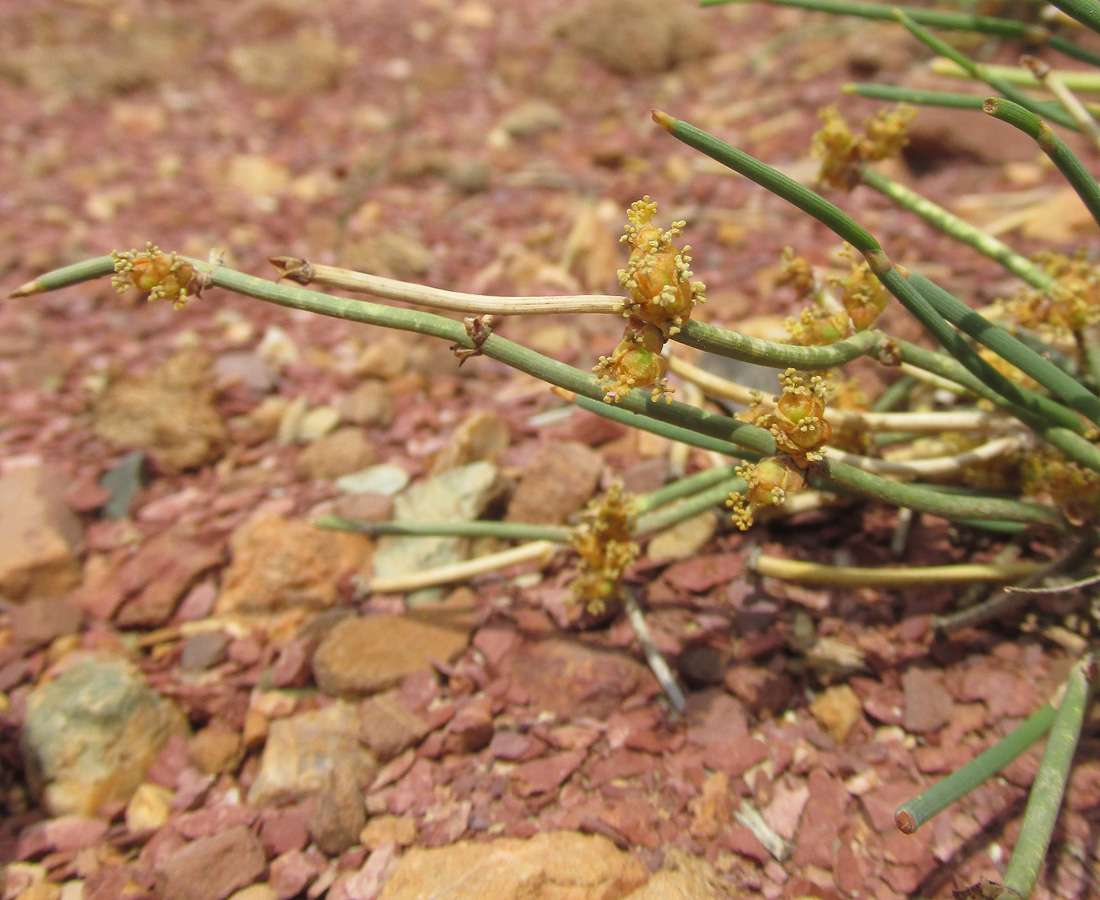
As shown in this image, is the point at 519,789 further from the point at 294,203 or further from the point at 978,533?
the point at 294,203

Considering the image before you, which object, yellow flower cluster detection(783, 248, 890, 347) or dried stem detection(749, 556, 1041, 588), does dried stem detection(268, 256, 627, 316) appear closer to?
yellow flower cluster detection(783, 248, 890, 347)

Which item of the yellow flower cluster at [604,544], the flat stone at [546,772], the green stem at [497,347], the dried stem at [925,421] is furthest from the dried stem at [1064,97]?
the flat stone at [546,772]

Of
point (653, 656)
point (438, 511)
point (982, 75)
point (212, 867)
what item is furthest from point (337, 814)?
point (982, 75)

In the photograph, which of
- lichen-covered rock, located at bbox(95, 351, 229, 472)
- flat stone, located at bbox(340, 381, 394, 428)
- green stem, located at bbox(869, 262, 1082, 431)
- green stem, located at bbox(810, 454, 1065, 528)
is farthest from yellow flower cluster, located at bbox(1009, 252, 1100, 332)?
lichen-covered rock, located at bbox(95, 351, 229, 472)

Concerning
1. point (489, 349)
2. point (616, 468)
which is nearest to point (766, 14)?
point (616, 468)

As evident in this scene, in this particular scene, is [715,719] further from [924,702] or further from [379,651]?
[379,651]

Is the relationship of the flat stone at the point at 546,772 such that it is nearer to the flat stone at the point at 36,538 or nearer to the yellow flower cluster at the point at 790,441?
the yellow flower cluster at the point at 790,441
